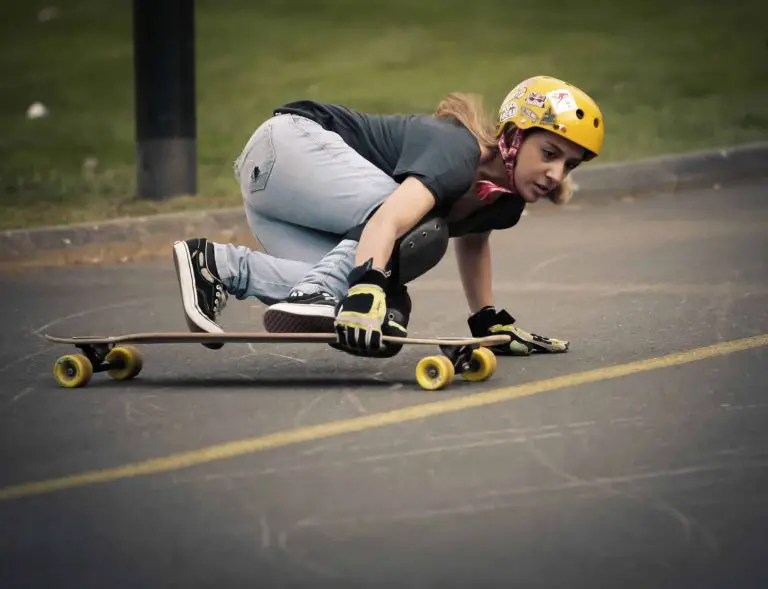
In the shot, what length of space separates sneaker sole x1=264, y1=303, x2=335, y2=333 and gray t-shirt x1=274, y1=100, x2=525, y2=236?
0.57 metres

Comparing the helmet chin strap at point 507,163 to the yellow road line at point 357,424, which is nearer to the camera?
the yellow road line at point 357,424

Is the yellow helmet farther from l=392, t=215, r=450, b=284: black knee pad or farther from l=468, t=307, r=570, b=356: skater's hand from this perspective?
l=468, t=307, r=570, b=356: skater's hand

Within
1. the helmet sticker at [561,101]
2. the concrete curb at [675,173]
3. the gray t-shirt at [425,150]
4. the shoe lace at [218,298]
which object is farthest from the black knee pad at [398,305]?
the concrete curb at [675,173]

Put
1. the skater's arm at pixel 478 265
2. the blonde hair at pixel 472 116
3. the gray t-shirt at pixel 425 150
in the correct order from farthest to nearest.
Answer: the skater's arm at pixel 478 265
the blonde hair at pixel 472 116
the gray t-shirt at pixel 425 150

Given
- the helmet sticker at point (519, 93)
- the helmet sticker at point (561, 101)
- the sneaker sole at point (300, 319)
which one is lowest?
the sneaker sole at point (300, 319)

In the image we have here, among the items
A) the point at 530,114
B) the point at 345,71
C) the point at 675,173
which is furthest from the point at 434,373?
the point at 345,71

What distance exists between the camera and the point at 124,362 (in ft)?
20.7

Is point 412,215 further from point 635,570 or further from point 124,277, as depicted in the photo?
point 124,277

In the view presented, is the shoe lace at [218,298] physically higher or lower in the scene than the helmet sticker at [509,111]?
lower

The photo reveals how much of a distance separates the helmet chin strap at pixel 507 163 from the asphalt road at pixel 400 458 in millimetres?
638

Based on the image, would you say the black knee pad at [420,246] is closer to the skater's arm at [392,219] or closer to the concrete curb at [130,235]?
the skater's arm at [392,219]

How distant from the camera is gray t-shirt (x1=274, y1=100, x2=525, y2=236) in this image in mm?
6129

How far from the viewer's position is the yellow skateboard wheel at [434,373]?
19.4 ft

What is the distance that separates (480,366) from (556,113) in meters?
0.95
